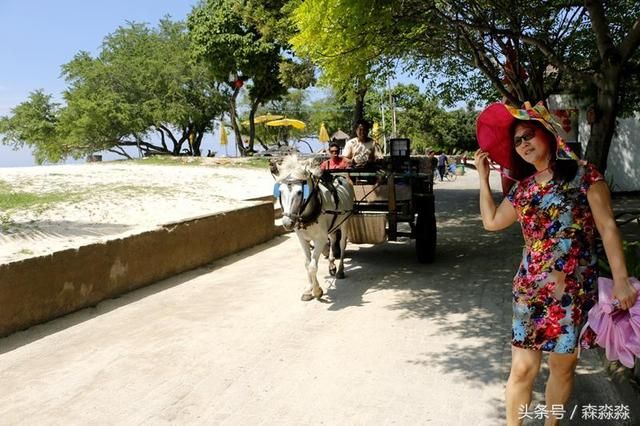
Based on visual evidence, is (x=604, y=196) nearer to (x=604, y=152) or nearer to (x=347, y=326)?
(x=347, y=326)

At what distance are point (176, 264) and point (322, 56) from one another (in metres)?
4.03

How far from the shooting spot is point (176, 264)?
813 centimetres

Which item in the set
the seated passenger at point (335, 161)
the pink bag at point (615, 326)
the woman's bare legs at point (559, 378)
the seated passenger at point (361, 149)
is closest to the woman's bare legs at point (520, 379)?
the woman's bare legs at point (559, 378)

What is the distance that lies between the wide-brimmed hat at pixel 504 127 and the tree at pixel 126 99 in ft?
106

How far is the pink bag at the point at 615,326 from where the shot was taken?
253 cm

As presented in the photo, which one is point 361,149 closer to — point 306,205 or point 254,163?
point 306,205

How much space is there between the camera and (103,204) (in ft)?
31.1

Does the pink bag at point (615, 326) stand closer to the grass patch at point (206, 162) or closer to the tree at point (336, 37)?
the tree at point (336, 37)

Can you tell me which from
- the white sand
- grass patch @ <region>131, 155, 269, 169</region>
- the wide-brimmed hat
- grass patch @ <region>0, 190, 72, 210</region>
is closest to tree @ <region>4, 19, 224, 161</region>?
grass patch @ <region>131, 155, 269, 169</region>

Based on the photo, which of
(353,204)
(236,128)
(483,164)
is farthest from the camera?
(236,128)

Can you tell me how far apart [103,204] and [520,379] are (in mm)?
8389

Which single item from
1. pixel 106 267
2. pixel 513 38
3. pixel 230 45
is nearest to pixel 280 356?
pixel 106 267

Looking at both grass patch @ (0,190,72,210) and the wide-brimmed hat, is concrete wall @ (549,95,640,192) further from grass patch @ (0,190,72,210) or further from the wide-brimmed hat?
the wide-brimmed hat

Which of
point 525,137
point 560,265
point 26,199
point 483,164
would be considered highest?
point 525,137
